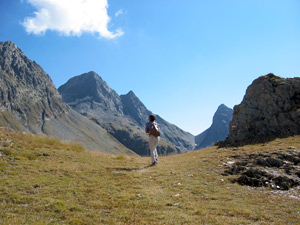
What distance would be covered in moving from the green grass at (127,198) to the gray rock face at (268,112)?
1333cm

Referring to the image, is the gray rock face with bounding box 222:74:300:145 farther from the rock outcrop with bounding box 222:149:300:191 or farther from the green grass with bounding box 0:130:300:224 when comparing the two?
the green grass with bounding box 0:130:300:224

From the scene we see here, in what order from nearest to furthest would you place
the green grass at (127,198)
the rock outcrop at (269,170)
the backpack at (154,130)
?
the green grass at (127,198), the rock outcrop at (269,170), the backpack at (154,130)

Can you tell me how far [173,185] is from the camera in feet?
35.3

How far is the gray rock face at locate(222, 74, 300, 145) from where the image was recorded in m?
22.8

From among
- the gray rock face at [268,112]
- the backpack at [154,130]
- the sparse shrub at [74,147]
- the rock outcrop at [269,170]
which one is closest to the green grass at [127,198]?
the rock outcrop at [269,170]

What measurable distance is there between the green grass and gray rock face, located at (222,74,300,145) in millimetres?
13330

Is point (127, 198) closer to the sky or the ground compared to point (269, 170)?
closer to the sky

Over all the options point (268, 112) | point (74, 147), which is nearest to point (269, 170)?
point (268, 112)

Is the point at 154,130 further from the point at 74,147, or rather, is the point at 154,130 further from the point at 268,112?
the point at 268,112

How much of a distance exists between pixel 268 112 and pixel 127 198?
895 inches

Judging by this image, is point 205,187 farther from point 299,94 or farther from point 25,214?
point 299,94

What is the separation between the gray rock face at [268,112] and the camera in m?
22.8

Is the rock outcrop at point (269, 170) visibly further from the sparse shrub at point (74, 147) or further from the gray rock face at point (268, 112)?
the sparse shrub at point (74, 147)

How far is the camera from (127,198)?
331 inches
